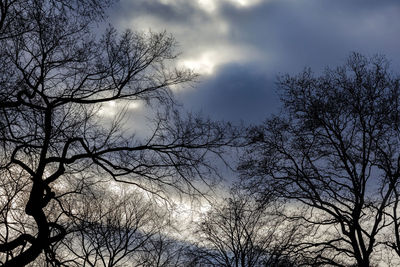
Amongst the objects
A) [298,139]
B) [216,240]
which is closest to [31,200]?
[298,139]

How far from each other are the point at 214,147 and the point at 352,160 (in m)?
7.34

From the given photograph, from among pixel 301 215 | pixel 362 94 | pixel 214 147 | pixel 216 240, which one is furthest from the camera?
pixel 216 240

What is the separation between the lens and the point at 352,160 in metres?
13.6

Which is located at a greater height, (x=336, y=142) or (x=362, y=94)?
(x=362, y=94)

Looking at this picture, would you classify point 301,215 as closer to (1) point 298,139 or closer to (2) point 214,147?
(1) point 298,139

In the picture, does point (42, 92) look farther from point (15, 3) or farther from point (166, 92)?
point (166, 92)

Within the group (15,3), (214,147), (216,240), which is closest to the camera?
(15,3)

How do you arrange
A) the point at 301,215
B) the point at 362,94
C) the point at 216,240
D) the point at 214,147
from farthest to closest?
the point at 216,240, the point at 301,215, the point at 362,94, the point at 214,147

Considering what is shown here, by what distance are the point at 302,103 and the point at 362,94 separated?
2099mm

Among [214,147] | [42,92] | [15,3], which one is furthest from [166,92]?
[15,3]

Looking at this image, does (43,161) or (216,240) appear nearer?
(43,161)

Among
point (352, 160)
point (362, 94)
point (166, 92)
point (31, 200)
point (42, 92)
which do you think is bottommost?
point (31, 200)

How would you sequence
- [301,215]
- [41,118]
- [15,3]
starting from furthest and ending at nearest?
1. [301,215]
2. [41,118]
3. [15,3]

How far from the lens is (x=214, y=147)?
852 cm
